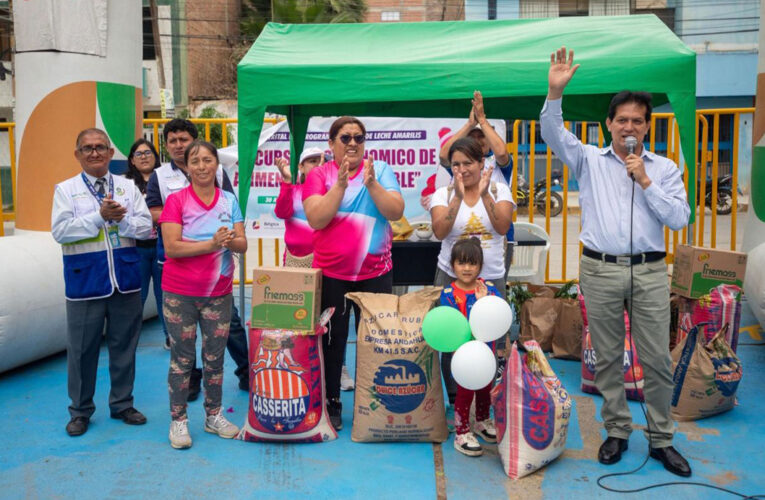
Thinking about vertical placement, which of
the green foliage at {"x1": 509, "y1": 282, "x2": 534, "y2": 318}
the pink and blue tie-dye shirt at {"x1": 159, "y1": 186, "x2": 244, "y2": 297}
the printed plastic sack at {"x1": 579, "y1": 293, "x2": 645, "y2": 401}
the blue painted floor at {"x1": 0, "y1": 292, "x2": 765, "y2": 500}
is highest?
the pink and blue tie-dye shirt at {"x1": 159, "y1": 186, "x2": 244, "y2": 297}

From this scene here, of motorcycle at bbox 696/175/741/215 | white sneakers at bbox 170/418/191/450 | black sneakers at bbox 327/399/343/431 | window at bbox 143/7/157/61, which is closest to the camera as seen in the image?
white sneakers at bbox 170/418/191/450

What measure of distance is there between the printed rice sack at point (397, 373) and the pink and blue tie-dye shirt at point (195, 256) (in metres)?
0.81

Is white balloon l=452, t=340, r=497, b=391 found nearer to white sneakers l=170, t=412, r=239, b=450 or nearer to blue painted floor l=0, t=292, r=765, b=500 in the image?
blue painted floor l=0, t=292, r=765, b=500

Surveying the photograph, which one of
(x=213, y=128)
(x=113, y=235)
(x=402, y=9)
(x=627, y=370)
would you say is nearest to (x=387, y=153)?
(x=627, y=370)

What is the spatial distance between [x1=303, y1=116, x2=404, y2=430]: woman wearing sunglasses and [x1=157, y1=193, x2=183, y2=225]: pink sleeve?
2.36 feet

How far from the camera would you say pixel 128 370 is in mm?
4539

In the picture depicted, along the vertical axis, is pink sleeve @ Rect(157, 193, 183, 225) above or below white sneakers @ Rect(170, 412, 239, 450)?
above

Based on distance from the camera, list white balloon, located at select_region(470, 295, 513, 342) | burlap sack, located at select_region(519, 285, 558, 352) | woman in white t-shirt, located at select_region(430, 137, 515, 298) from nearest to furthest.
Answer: white balloon, located at select_region(470, 295, 513, 342), woman in white t-shirt, located at select_region(430, 137, 515, 298), burlap sack, located at select_region(519, 285, 558, 352)

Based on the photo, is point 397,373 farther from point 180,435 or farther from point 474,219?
point 180,435

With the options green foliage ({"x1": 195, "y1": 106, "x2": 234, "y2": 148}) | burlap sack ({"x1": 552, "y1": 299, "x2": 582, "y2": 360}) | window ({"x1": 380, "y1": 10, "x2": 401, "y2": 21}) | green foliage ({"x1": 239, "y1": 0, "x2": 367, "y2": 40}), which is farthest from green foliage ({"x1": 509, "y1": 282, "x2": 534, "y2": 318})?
window ({"x1": 380, "y1": 10, "x2": 401, "y2": 21})

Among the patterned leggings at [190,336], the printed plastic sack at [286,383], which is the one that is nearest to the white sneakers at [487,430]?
the printed plastic sack at [286,383]

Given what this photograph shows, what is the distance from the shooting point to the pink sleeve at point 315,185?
13.7ft

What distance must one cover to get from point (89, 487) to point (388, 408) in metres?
1.64

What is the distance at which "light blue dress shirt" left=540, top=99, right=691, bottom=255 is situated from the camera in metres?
3.70
